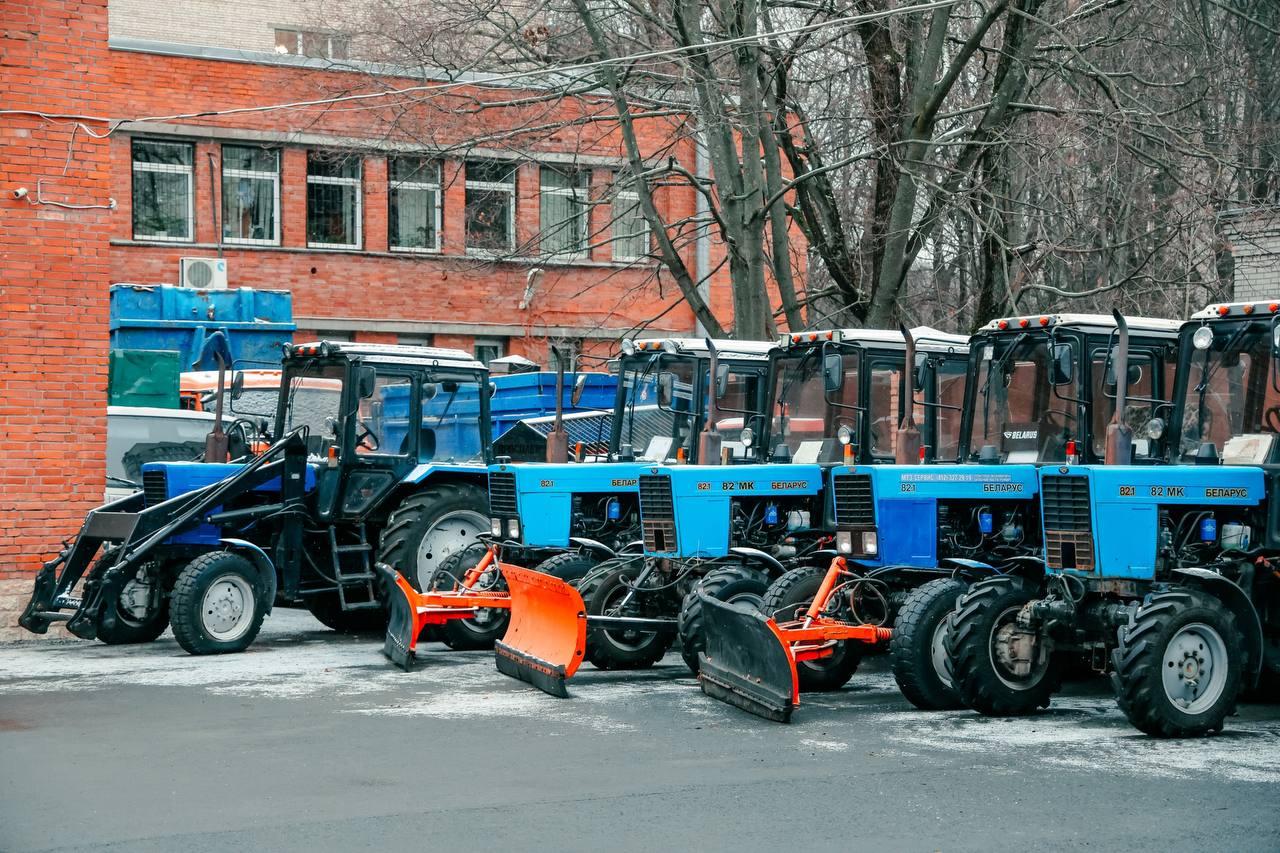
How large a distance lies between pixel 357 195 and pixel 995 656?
23844mm

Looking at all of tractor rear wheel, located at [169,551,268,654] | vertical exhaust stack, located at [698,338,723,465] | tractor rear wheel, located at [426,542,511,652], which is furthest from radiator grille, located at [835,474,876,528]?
tractor rear wheel, located at [169,551,268,654]

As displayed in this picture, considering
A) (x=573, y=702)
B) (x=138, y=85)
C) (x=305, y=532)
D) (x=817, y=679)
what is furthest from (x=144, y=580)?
(x=138, y=85)

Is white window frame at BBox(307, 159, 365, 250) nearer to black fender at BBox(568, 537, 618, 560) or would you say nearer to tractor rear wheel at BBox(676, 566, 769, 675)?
black fender at BBox(568, 537, 618, 560)

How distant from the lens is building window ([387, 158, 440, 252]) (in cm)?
3281

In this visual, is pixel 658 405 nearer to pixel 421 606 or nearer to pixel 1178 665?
pixel 421 606

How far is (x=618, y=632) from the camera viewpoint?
43.5 feet

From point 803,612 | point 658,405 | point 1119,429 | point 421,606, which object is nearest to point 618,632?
point 421,606

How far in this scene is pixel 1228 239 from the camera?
22922mm

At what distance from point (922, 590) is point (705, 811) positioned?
11.8ft

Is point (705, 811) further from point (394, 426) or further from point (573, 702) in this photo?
point (394, 426)

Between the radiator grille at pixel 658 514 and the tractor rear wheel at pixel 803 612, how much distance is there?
117 centimetres

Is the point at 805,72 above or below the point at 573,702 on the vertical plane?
above

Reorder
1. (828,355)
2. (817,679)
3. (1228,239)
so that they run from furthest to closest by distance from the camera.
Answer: (1228,239) < (828,355) < (817,679)

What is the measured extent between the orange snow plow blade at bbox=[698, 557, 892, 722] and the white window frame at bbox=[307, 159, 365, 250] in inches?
869
